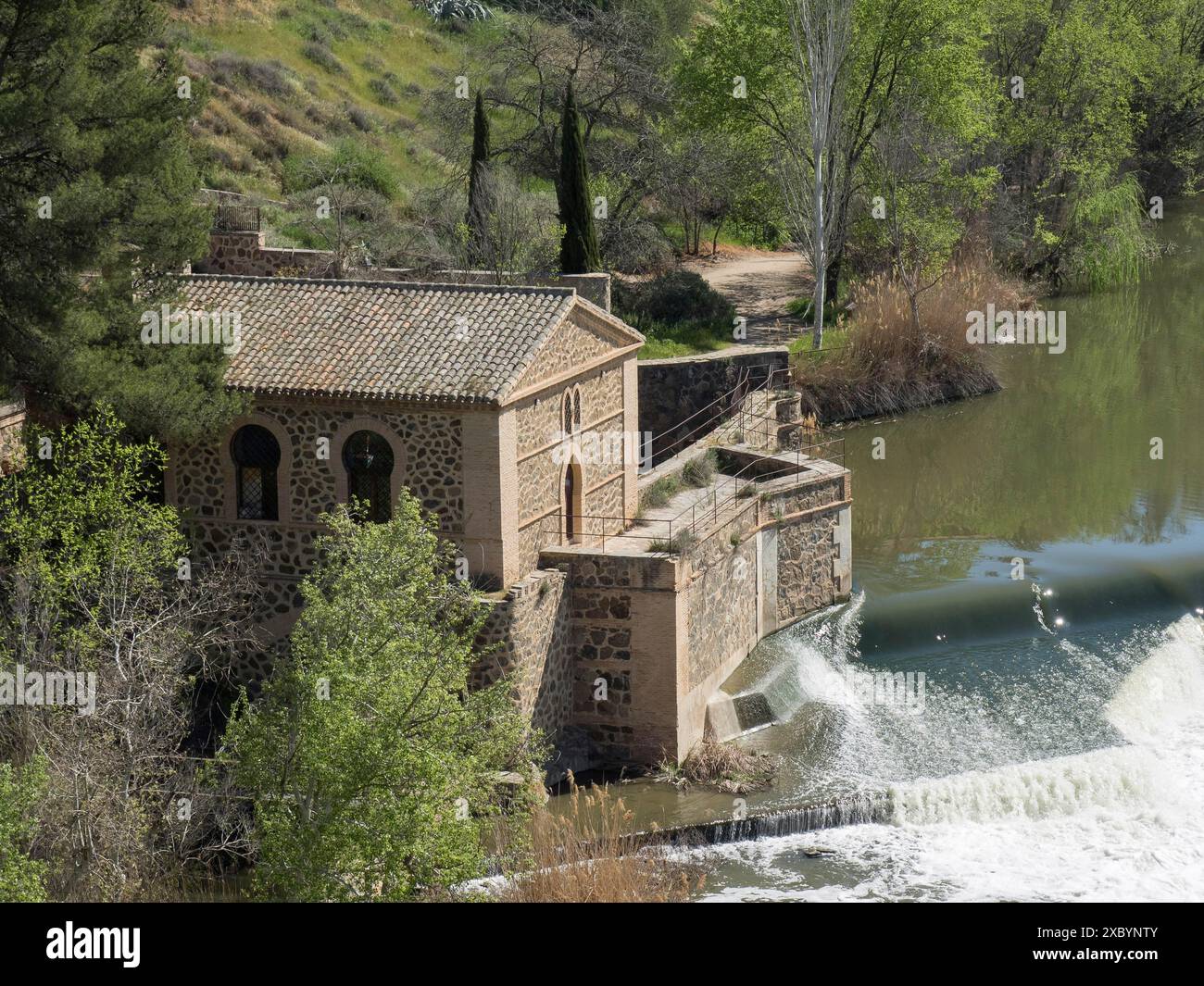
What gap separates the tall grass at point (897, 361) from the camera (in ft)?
154

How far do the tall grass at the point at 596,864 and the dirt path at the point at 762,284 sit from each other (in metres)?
25.4

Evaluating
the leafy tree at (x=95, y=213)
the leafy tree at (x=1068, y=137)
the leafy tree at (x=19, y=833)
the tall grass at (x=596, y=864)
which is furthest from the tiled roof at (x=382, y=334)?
the leafy tree at (x=1068, y=137)

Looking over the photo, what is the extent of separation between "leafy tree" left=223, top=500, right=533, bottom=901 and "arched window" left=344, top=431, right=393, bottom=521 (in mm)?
3345

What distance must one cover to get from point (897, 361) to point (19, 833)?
109 ft

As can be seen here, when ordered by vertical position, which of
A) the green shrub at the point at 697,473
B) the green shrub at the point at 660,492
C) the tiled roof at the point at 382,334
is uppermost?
the tiled roof at the point at 382,334

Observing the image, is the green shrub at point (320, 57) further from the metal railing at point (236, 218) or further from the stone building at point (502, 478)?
the stone building at point (502, 478)

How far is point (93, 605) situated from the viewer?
23953 mm

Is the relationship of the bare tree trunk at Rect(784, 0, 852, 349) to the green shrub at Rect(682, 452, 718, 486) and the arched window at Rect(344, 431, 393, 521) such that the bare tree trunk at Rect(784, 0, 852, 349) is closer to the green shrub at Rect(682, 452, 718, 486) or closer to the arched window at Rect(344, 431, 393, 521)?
the green shrub at Rect(682, 452, 718, 486)

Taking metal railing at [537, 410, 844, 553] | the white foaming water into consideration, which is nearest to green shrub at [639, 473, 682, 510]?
metal railing at [537, 410, 844, 553]

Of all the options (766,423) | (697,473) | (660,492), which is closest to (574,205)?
(766,423)

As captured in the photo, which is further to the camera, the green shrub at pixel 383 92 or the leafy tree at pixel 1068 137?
the green shrub at pixel 383 92

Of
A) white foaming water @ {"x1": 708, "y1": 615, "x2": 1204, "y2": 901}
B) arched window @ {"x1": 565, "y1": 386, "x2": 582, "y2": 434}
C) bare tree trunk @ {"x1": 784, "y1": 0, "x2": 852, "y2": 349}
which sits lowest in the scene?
white foaming water @ {"x1": 708, "y1": 615, "x2": 1204, "y2": 901}

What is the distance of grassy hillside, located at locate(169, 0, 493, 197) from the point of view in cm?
5766
